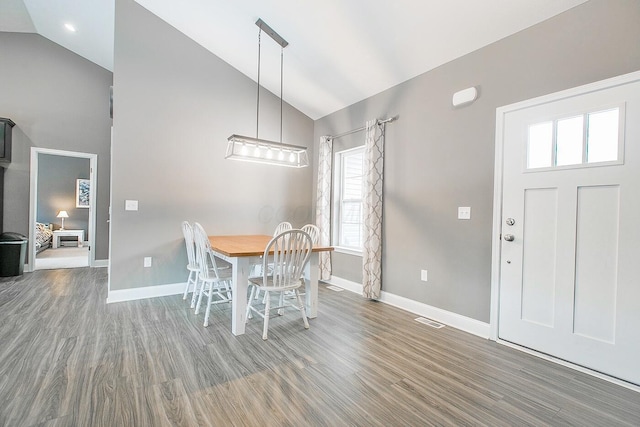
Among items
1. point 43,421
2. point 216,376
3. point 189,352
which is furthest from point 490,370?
point 43,421

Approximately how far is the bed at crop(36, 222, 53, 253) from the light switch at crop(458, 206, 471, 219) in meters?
8.13

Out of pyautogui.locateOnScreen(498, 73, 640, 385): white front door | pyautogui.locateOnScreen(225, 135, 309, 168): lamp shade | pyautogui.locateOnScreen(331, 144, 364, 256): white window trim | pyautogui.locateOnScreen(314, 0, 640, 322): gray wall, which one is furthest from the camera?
pyautogui.locateOnScreen(331, 144, 364, 256): white window trim

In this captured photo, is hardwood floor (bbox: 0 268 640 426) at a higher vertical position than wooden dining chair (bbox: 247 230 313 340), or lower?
lower

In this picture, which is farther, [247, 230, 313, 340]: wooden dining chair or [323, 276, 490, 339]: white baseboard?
[323, 276, 490, 339]: white baseboard

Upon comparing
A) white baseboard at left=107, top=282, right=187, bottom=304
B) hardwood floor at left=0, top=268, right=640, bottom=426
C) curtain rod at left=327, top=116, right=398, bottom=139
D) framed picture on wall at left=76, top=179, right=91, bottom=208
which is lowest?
hardwood floor at left=0, top=268, right=640, bottom=426

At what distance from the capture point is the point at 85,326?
2.69 metres

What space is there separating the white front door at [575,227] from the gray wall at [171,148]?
3329 mm

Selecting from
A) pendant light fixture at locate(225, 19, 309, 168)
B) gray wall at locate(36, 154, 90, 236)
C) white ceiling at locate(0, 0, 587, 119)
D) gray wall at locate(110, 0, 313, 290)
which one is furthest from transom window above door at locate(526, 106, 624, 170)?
gray wall at locate(36, 154, 90, 236)

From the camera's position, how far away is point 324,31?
3057mm

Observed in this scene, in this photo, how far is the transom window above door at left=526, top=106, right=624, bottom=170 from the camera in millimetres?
2010

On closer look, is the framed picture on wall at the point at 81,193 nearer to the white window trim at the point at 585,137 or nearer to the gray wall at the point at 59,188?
the gray wall at the point at 59,188

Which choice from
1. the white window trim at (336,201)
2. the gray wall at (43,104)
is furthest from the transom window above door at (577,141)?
the gray wall at (43,104)

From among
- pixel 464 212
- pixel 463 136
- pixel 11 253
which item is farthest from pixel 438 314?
pixel 11 253

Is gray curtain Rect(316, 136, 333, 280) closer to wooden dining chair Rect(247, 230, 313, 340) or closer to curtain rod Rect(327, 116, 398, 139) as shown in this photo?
curtain rod Rect(327, 116, 398, 139)
